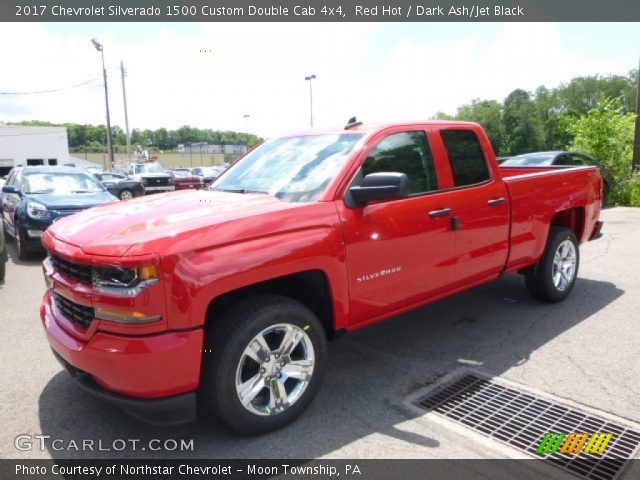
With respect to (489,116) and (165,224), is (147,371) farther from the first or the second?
(489,116)


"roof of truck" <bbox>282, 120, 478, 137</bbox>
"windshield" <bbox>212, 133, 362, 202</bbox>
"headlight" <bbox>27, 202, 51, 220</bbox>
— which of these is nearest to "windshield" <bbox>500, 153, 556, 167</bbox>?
"roof of truck" <bbox>282, 120, 478, 137</bbox>

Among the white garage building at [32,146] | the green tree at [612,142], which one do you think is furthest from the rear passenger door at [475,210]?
the white garage building at [32,146]

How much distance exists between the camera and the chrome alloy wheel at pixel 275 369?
114 inches

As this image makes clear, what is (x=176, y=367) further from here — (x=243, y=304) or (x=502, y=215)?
(x=502, y=215)

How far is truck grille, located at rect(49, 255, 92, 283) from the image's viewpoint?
2.73 meters

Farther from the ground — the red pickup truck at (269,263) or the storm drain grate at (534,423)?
the red pickup truck at (269,263)

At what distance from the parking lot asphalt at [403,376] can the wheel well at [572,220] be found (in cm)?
75

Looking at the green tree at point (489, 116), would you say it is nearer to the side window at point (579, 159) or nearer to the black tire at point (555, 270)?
the side window at point (579, 159)

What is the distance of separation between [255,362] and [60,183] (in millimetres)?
8169

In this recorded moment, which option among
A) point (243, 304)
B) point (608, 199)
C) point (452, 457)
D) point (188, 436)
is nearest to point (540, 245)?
point (452, 457)

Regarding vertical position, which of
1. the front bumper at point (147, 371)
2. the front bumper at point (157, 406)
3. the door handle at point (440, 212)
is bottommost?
the front bumper at point (157, 406)

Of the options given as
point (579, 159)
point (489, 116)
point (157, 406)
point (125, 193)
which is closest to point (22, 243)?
point (157, 406)

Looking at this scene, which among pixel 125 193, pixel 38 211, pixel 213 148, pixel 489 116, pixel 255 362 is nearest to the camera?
pixel 255 362

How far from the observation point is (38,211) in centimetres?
822
